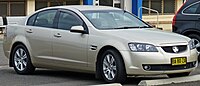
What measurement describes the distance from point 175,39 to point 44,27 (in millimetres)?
2812

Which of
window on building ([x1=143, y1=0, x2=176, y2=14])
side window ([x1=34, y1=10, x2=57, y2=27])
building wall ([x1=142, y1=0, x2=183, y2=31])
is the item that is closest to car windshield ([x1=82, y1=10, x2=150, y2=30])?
side window ([x1=34, y1=10, x2=57, y2=27])

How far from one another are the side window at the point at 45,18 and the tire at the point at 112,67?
5.62 feet

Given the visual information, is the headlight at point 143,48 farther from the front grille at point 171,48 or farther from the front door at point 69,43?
the front door at point 69,43

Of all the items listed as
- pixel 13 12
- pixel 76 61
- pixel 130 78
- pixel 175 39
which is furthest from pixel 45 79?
pixel 13 12

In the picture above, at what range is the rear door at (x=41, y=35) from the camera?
11641 mm

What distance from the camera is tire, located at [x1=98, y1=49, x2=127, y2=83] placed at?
405 inches

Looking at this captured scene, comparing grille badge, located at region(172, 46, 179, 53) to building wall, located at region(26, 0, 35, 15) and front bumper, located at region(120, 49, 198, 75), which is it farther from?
building wall, located at region(26, 0, 35, 15)

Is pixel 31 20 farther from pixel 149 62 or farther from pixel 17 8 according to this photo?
pixel 17 8

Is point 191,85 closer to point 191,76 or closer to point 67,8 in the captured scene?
point 191,76

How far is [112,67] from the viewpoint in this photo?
10.5m

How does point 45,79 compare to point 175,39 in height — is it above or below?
below

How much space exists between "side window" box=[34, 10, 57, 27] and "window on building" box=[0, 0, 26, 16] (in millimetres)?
14215

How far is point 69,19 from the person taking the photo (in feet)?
37.6

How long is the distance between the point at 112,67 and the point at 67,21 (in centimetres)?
158
